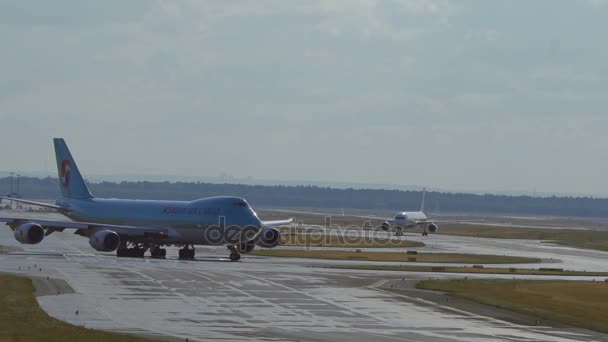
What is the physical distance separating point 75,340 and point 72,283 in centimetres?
2279

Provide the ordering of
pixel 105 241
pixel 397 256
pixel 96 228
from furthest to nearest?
pixel 397 256
pixel 96 228
pixel 105 241

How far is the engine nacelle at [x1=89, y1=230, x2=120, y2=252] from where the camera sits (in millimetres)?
84562

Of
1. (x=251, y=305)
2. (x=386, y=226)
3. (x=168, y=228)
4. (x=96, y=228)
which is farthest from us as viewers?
(x=386, y=226)

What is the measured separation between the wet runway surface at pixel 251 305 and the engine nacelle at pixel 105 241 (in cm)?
140

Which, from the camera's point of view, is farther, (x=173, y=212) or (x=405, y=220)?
(x=405, y=220)

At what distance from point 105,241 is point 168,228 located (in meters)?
6.46

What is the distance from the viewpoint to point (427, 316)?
50.1 meters

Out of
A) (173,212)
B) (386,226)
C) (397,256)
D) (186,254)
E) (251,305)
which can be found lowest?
(251,305)

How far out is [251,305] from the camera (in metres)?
51.8

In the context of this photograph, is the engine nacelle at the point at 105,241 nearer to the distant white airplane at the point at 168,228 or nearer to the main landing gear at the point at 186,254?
the distant white airplane at the point at 168,228

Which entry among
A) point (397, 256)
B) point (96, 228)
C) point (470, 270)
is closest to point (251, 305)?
point (470, 270)

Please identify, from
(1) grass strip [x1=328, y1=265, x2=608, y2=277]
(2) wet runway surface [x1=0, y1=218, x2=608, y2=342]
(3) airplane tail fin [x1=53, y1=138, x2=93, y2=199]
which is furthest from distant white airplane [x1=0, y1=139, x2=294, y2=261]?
(1) grass strip [x1=328, y1=265, x2=608, y2=277]

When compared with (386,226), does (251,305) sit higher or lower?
lower

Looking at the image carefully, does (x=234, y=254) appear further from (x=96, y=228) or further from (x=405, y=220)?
(x=405, y=220)
